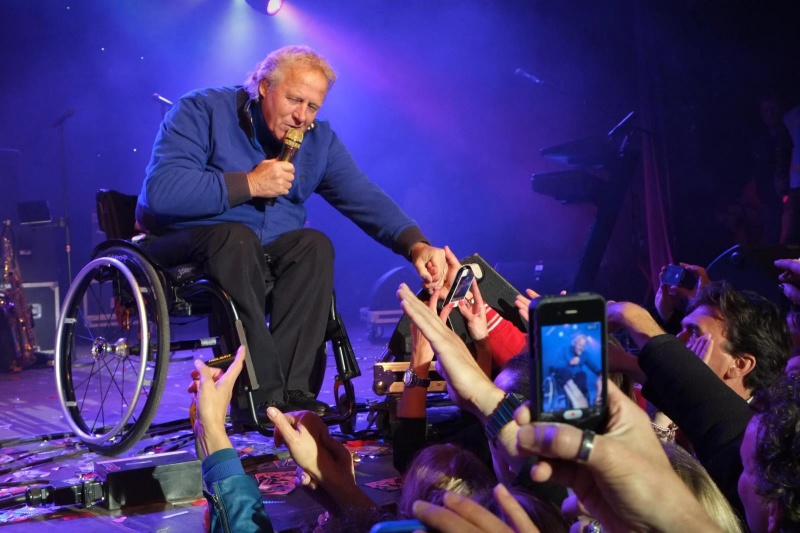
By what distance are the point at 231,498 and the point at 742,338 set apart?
4.80 ft

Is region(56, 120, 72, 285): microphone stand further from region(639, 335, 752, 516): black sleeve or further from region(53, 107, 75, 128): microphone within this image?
region(639, 335, 752, 516): black sleeve

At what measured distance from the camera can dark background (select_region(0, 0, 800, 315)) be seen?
22.6ft

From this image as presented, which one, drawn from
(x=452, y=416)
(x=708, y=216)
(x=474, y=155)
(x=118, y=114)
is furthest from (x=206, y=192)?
(x=118, y=114)

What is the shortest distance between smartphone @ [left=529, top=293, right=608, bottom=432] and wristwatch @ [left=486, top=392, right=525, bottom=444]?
0.22 meters

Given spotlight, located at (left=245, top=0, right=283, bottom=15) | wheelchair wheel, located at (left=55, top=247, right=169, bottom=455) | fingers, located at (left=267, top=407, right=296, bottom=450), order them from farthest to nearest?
spotlight, located at (left=245, top=0, right=283, bottom=15) → wheelchair wheel, located at (left=55, top=247, right=169, bottom=455) → fingers, located at (left=267, top=407, right=296, bottom=450)

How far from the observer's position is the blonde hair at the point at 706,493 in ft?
3.67

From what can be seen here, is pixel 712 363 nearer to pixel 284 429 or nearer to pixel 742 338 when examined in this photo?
pixel 742 338

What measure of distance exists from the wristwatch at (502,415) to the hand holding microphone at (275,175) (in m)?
1.61

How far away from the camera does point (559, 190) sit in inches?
221

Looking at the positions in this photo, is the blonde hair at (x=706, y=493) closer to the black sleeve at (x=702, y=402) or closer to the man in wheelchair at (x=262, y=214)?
the black sleeve at (x=702, y=402)

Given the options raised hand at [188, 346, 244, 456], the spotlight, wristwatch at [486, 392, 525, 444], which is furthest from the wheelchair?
the spotlight

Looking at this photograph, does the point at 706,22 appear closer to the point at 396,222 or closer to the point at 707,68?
the point at 707,68

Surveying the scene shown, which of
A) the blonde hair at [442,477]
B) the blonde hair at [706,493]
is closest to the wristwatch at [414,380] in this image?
the blonde hair at [442,477]

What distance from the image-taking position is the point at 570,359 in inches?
32.2
